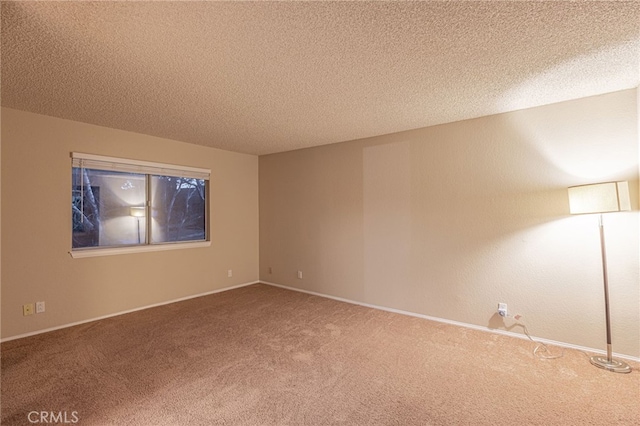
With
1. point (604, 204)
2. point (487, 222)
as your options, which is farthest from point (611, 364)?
point (487, 222)

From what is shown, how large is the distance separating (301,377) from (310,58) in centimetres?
240

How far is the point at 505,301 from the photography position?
9.59 feet

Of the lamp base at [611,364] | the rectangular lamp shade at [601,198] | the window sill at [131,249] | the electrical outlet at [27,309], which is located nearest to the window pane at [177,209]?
the window sill at [131,249]

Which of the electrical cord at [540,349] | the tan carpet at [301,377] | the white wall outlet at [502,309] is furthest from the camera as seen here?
the white wall outlet at [502,309]

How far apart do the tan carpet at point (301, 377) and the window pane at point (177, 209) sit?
4.65 feet

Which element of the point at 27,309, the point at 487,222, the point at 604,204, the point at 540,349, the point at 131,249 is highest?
the point at 604,204

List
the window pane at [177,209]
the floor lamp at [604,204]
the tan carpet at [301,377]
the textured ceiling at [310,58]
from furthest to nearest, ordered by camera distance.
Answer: the window pane at [177,209], the floor lamp at [604,204], the tan carpet at [301,377], the textured ceiling at [310,58]

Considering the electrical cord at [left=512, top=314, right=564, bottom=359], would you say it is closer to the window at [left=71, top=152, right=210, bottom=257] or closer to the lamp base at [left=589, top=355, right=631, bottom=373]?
the lamp base at [left=589, top=355, right=631, bottom=373]

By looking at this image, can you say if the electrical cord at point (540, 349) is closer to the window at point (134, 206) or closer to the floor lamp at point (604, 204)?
the floor lamp at point (604, 204)

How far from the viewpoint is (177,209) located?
4.29m

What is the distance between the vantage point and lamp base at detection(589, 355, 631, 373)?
2.21 m

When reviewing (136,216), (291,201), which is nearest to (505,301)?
(291,201)

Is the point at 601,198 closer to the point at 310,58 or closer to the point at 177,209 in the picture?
the point at 310,58

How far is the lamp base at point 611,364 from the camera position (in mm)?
2205
